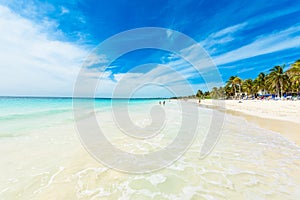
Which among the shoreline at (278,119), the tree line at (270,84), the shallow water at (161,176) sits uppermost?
the tree line at (270,84)

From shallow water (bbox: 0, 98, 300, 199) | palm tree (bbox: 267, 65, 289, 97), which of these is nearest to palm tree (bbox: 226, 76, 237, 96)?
palm tree (bbox: 267, 65, 289, 97)

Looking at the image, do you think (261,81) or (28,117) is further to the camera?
(261,81)

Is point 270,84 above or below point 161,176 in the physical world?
above

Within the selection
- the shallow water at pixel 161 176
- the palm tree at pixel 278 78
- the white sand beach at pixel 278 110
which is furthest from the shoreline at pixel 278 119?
the palm tree at pixel 278 78

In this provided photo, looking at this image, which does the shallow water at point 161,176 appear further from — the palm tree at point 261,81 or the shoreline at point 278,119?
the palm tree at point 261,81

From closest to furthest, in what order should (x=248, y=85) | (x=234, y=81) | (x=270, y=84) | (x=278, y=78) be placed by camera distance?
(x=278, y=78), (x=270, y=84), (x=248, y=85), (x=234, y=81)

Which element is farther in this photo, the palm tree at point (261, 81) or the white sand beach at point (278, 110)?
the palm tree at point (261, 81)

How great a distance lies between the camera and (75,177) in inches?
137

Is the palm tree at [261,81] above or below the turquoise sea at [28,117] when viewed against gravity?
above

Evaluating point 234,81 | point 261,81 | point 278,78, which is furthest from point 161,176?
point 234,81

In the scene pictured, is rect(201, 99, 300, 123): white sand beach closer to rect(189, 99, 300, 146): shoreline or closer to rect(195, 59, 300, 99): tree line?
rect(189, 99, 300, 146): shoreline

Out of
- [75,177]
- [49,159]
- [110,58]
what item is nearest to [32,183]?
[75,177]

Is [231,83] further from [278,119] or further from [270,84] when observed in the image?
[278,119]

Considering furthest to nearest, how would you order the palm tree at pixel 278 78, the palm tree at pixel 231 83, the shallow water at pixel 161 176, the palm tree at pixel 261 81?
the palm tree at pixel 231 83
the palm tree at pixel 261 81
the palm tree at pixel 278 78
the shallow water at pixel 161 176
